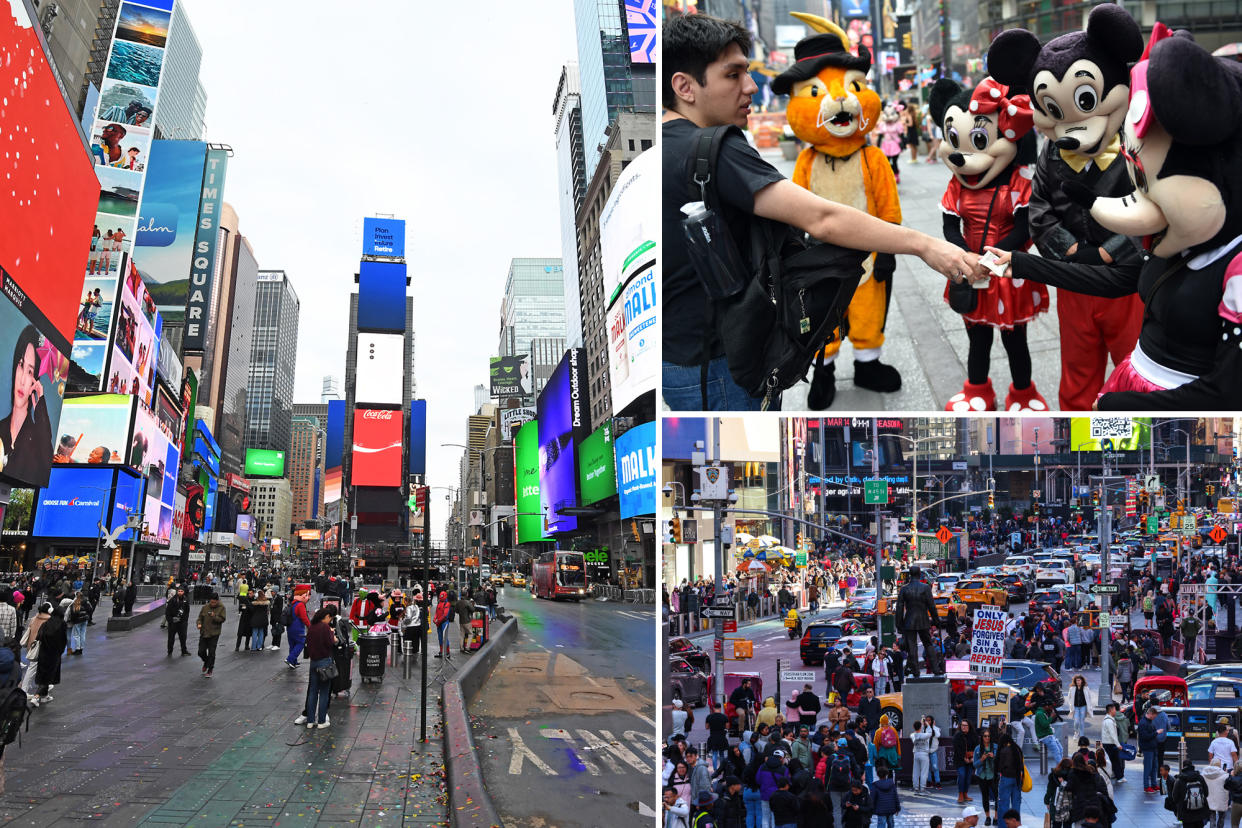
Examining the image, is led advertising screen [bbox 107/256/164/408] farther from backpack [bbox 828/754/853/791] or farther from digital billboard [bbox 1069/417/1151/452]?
digital billboard [bbox 1069/417/1151/452]


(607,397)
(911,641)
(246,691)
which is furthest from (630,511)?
(911,641)

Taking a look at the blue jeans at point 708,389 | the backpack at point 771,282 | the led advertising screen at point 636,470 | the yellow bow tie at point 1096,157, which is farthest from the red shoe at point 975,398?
the led advertising screen at point 636,470

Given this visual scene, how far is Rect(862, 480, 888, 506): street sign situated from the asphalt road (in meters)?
4.50

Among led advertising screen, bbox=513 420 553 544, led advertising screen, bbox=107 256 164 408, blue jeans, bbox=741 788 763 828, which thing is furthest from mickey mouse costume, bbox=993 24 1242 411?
led advertising screen, bbox=513 420 553 544

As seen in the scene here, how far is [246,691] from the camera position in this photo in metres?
15.2

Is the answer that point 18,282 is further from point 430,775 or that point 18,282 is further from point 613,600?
point 613,600

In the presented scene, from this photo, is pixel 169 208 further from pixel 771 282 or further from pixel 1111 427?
pixel 1111 427

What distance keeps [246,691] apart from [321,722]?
3.57m

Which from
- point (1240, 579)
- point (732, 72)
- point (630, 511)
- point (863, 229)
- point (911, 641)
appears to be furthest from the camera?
point (630, 511)

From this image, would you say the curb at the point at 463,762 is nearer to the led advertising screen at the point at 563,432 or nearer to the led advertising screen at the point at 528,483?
the led advertising screen at the point at 563,432

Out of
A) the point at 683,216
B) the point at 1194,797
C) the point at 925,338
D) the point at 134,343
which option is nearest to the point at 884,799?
the point at 1194,797

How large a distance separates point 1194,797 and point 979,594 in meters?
1.43

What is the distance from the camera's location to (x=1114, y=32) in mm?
3451

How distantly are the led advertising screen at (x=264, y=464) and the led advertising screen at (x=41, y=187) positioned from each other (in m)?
138
